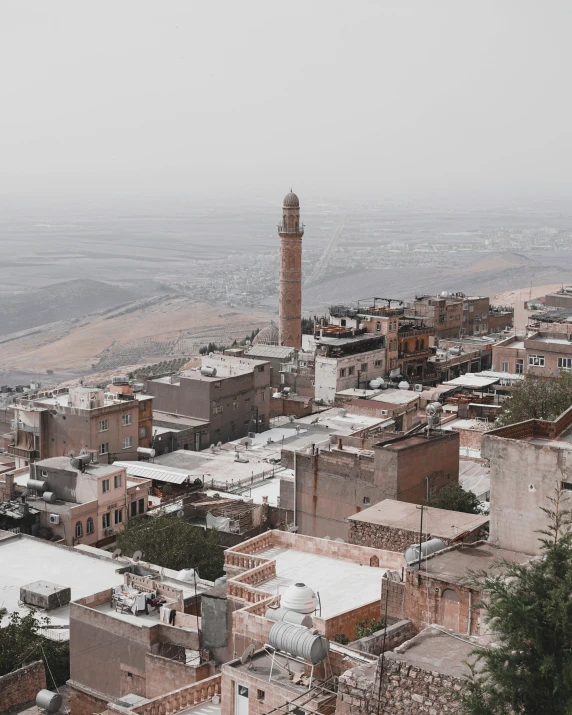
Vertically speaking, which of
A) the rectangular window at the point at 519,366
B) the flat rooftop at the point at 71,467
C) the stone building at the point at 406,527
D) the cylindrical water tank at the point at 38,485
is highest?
the stone building at the point at 406,527

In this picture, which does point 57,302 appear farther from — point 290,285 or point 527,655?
point 527,655

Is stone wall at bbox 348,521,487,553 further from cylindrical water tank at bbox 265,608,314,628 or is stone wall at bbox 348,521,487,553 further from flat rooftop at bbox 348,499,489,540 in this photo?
cylindrical water tank at bbox 265,608,314,628

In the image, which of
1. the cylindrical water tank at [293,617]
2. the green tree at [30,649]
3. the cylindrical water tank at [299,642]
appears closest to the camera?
the cylindrical water tank at [299,642]

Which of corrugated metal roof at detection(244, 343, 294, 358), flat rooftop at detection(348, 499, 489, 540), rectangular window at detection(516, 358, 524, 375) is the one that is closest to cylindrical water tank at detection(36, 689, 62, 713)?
flat rooftop at detection(348, 499, 489, 540)

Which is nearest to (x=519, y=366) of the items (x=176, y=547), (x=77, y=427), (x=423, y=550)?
(x=77, y=427)

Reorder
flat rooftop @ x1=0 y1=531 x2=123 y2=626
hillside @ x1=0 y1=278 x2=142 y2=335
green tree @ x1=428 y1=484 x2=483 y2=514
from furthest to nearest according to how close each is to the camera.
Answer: hillside @ x1=0 y1=278 x2=142 y2=335 → green tree @ x1=428 y1=484 x2=483 y2=514 → flat rooftop @ x1=0 y1=531 x2=123 y2=626

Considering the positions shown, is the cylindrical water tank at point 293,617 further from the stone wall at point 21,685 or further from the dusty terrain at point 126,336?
the dusty terrain at point 126,336

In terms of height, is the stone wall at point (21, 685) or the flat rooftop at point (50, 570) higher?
the stone wall at point (21, 685)

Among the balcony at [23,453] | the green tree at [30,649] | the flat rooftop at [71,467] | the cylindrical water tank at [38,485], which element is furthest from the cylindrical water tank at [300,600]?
the balcony at [23,453]
